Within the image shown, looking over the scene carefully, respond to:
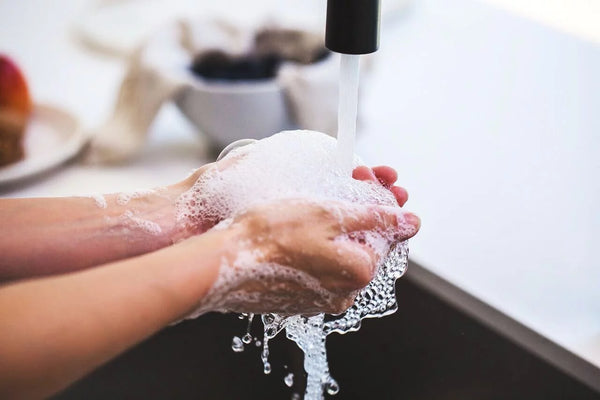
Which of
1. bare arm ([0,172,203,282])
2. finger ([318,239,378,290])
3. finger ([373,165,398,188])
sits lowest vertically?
bare arm ([0,172,203,282])

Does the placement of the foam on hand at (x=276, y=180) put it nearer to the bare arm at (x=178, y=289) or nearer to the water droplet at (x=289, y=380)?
the bare arm at (x=178, y=289)

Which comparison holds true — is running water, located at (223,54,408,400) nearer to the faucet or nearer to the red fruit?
the faucet

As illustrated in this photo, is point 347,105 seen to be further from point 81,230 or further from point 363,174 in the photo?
point 81,230

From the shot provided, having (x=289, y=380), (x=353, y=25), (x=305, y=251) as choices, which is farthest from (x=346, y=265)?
(x=289, y=380)

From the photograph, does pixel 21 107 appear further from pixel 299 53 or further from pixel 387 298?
pixel 387 298

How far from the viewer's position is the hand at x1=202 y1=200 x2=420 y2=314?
1.59ft

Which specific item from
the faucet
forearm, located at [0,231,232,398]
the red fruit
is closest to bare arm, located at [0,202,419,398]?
forearm, located at [0,231,232,398]

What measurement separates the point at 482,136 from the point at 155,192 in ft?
1.53

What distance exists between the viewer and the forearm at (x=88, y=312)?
1.32 feet

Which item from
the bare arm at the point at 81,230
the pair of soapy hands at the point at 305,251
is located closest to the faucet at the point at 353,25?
the pair of soapy hands at the point at 305,251

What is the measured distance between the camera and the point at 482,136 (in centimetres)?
92

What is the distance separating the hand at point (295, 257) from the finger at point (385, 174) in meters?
0.07

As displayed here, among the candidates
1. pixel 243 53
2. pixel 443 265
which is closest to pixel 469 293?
pixel 443 265

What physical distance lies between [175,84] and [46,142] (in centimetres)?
21
